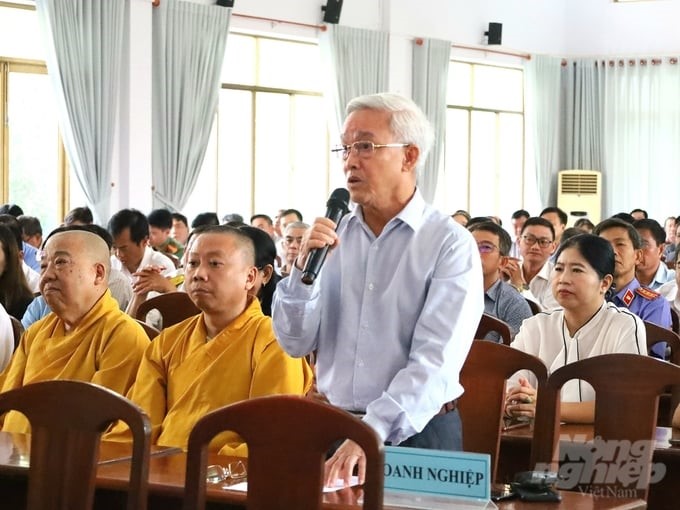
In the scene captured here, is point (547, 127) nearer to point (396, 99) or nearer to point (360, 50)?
point (360, 50)

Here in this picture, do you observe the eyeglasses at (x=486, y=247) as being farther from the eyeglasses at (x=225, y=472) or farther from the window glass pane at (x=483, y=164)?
the window glass pane at (x=483, y=164)

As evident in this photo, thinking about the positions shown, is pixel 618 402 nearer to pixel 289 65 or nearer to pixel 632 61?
pixel 289 65

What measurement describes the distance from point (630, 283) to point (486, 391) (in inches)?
80.1

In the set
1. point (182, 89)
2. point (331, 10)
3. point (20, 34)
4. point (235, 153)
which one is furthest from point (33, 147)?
point (331, 10)

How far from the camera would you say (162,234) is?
26.1 feet

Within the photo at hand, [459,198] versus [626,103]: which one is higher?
[626,103]

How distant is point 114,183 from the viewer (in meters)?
9.65

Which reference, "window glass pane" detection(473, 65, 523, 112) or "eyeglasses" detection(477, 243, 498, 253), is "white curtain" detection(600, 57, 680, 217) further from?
"eyeglasses" detection(477, 243, 498, 253)

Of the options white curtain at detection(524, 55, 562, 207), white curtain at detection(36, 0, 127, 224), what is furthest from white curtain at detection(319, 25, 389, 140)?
white curtain at detection(524, 55, 562, 207)

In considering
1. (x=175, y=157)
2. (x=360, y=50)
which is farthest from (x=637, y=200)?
(x=175, y=157)

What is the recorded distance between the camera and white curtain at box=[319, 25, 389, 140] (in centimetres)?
1102

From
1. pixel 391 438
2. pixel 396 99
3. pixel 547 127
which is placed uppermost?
pixel 547 127

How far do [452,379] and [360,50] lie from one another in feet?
30.0

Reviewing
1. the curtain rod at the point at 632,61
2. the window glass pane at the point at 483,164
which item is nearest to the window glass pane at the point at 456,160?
the window glass pane at the point at 483,164
